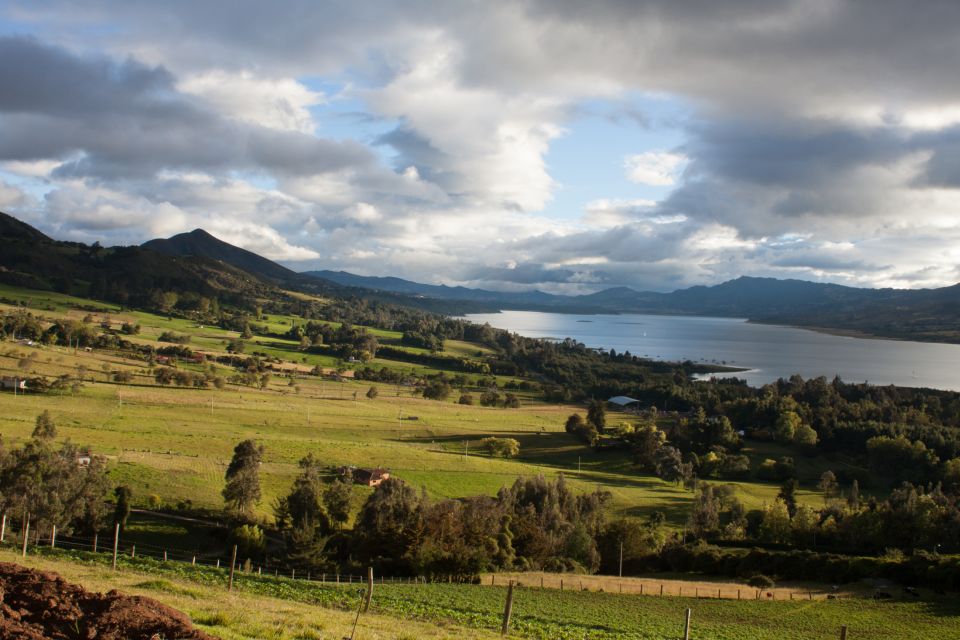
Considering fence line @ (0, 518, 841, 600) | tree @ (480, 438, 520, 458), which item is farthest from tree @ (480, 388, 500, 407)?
fence line @ (0, 518, 841, 600)

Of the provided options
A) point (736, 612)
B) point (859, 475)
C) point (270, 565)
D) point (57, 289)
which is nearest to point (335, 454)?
point (270, 565)

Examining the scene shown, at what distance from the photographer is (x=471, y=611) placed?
19.7 metres

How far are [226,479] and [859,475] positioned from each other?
222 ft

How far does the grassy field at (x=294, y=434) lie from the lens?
4772cm

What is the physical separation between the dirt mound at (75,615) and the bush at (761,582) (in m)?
32.7

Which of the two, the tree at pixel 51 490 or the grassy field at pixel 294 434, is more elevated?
the tree at pixel 51 490

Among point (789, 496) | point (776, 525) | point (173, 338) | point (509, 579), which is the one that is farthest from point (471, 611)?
point (173, 338)

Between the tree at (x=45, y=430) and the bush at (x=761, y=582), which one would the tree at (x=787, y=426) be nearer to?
the bush at (x=761, y=582)

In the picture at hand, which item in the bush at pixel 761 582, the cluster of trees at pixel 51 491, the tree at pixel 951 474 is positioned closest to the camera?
the cluster of trees at pixel 51 491

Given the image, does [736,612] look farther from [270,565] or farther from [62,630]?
[62,630]

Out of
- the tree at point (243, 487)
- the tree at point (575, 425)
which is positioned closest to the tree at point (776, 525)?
the tree at point (575, 425)

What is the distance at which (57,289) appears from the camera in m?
166

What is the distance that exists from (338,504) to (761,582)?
2570 centimetres

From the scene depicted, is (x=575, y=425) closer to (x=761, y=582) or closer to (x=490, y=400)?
(x=490, y=400)
